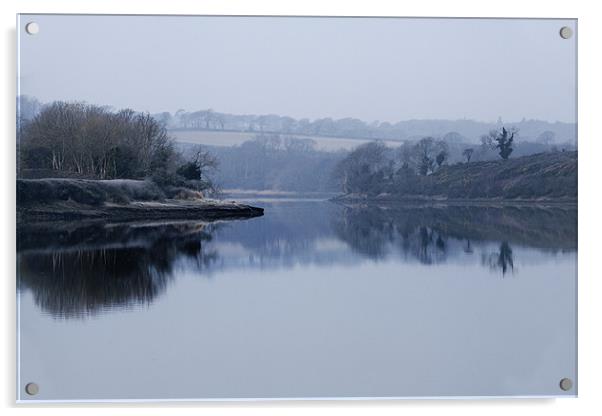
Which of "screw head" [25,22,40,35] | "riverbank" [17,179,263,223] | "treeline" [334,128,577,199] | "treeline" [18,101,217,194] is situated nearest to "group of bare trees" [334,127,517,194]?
"treeline" [334,128,577,199]

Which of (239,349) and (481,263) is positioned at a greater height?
(481,263)

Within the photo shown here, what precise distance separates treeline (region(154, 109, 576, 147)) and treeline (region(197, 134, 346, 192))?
131 millimetres

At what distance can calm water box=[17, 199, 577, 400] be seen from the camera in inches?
206

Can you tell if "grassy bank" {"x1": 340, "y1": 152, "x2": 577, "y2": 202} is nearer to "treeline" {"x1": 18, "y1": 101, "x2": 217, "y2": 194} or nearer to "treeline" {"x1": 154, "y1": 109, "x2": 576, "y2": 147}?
"treeline" {"x1": 154, "y1": 109, "x2": 576, "y2": 147}

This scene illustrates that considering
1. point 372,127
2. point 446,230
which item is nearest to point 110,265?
point 372,127

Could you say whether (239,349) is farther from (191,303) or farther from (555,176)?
(555,176)

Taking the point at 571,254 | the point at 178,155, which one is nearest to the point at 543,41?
the point at 571,254

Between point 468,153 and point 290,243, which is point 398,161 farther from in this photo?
point 290,243

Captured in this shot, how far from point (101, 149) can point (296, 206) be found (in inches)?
50.7

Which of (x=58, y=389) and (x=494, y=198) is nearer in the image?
(x=58, y=389)

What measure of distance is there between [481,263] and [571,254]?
1.85 ft

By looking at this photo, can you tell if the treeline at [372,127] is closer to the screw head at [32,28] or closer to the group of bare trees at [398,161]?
the group of bare trees at [398,161]

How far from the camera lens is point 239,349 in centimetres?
528

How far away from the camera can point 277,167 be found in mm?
5535
